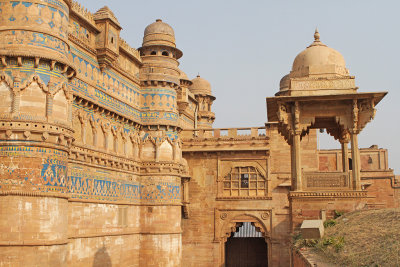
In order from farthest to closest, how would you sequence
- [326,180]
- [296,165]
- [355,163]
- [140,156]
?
[140,156]
[296,165]
[355,163]
[326,180]

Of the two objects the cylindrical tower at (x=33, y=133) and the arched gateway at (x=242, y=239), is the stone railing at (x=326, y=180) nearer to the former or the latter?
the cylindrical tower at (x=33, y=133)

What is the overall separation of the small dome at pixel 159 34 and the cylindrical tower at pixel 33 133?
8560 mm

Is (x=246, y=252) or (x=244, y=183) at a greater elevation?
(x=244, y=183)

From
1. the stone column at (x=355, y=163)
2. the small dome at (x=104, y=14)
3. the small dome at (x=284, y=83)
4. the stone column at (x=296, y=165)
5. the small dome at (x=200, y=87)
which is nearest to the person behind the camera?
the stone column at (x=355, y=163)

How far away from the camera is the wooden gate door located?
85.8 ft

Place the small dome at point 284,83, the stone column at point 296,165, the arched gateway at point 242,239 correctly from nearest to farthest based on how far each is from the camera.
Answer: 1. the stone column at point 296,165
2. the arched gateway at point 242,239
3. the small dome at point 284,83

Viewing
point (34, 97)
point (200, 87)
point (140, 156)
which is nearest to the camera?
point (34, 97)

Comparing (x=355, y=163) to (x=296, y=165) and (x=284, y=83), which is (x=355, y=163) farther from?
(x=284, y=83)

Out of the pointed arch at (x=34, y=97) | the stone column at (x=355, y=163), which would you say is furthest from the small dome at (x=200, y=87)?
the pointed arch at (x=34, y=97)

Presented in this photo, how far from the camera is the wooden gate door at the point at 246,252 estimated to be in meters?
26.1

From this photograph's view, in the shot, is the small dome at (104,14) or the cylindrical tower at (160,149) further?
the cylindrical tower at (160,149)

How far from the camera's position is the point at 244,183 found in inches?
944

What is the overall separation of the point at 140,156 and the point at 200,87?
13930mm

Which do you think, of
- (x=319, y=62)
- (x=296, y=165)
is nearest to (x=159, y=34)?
(x=319, y=62)
